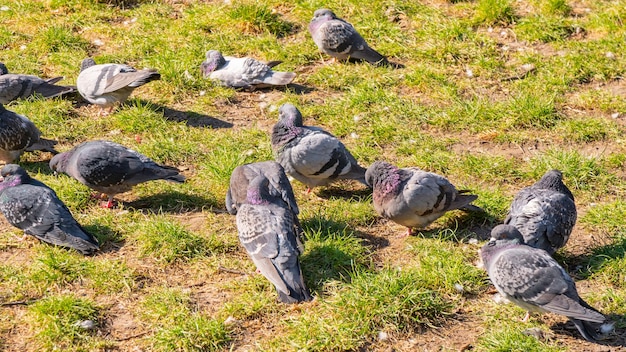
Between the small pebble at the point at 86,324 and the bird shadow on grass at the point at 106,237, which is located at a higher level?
the small pebble at the point at 86,324

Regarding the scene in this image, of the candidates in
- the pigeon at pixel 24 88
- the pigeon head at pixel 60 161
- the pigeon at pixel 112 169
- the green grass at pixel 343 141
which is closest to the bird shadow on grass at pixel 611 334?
the green grass at pixel 343 141

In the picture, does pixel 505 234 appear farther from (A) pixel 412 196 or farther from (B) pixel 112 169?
(B) pixel 112 169

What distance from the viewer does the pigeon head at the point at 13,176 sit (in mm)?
6753

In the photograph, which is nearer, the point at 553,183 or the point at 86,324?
the point at 86,324

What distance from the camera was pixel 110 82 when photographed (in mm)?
8352

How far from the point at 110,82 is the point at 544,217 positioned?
448cm

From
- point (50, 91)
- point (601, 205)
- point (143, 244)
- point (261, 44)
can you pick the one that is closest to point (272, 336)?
point (143, 244)

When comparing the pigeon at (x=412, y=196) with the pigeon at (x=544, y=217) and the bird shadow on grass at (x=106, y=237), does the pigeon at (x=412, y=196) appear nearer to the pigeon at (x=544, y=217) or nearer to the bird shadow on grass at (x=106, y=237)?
the pigeon at (x=544, y=217)

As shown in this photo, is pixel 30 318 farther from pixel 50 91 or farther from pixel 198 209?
pixel 50 91

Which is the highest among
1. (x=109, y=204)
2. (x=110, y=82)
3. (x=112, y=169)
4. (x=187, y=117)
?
(x=112, y=169)

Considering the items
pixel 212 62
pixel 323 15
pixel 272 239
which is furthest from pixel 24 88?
pixel 272 239

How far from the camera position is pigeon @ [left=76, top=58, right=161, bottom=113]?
834 centimetres

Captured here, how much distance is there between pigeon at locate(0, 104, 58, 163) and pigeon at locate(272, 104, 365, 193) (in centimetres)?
215

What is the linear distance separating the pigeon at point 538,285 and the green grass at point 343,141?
188 mm
